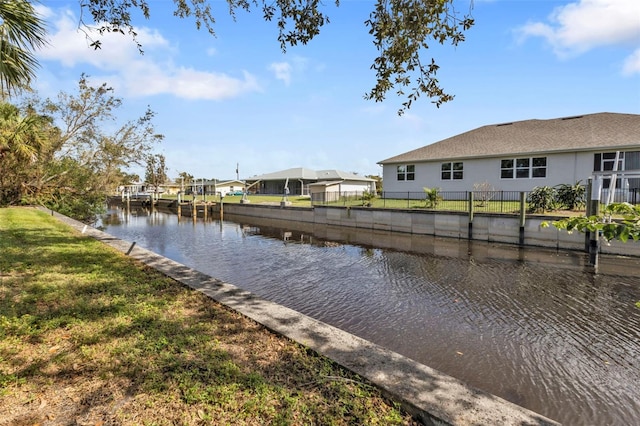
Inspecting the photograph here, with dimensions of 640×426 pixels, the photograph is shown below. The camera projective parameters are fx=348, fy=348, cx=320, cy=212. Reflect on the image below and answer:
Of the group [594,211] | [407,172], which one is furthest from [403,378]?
[407,172]

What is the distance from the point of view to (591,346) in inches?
225

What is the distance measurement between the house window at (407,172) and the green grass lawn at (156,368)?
79.4 ft

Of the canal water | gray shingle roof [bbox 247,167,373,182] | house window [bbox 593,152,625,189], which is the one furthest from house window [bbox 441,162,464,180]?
gray shingle roof [bbox 247,167,373,182]

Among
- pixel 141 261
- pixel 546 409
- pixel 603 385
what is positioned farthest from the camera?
pixel 141 261

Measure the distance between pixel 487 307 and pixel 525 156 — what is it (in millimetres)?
18251

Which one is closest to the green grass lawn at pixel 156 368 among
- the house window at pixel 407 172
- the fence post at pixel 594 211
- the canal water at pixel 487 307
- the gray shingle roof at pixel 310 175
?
the canal water at pixel 487 307

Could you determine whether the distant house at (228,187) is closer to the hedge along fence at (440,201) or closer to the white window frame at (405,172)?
the hedge along fence at (440,201)

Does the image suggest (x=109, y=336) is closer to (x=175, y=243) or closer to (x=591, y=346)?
(x=591, y=346)

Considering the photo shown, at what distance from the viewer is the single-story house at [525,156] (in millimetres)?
19969

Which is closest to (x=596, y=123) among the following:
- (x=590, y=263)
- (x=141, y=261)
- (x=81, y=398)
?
(x=590, y=263)

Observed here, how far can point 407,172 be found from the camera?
28.0m

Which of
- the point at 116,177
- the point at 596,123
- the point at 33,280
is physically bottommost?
the point at 33,280

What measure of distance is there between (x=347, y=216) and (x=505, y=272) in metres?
13.0

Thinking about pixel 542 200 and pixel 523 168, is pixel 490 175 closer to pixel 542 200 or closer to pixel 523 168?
pixel 523 168
